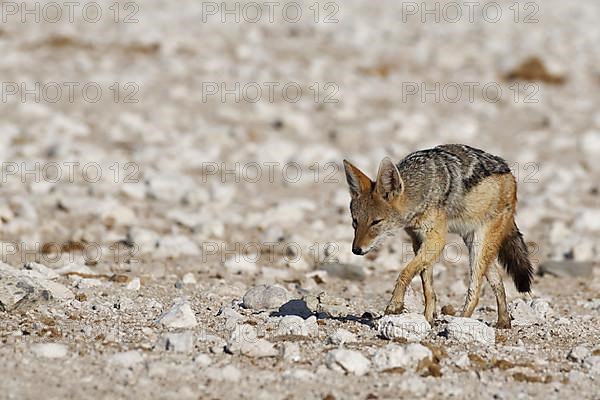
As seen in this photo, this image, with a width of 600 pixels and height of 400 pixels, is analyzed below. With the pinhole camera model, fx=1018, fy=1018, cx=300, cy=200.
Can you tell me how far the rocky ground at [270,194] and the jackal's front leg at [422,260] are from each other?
374mm

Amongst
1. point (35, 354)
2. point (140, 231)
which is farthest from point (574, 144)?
point (35, 354)

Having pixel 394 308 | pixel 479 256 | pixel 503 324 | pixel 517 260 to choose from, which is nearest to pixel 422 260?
pixel 394 308

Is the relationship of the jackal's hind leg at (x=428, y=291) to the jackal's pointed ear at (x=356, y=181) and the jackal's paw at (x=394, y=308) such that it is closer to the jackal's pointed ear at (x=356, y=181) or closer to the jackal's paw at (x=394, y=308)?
the jackal's paw at (x=394, y=308)

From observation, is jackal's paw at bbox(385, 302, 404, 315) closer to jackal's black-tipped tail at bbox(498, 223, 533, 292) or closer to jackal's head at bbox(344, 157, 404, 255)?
jackal's head at bbox(344, 157, 404, 255)

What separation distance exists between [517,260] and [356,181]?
1857 mm

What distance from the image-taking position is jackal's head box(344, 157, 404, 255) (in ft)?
25.4

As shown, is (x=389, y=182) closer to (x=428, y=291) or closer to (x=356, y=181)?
(x=356, y=181)

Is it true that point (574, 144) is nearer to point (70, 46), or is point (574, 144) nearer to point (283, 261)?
point (283, 261)

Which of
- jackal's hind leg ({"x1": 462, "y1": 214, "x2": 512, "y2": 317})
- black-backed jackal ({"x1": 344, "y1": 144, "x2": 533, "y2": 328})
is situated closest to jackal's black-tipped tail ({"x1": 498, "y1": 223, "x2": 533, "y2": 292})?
black-backed jackal ({"x1": 344, "y1": 144, "x2": 533, "y2": 328})

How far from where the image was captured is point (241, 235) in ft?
40.3

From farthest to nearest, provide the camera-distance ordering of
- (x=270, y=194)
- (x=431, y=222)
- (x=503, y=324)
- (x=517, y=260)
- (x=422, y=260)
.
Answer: (x=270, y=194)
(x=517, y=260)
(x=503, y=324)
(x=431, y=222)
(x=422, y=260)

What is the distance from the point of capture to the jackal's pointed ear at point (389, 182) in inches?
304

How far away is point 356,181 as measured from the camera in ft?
25.6

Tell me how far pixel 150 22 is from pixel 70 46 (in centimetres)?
245
